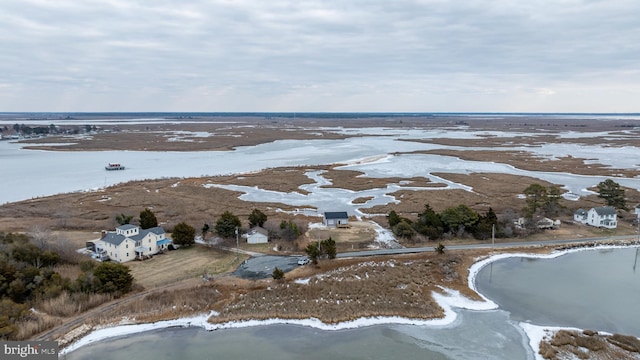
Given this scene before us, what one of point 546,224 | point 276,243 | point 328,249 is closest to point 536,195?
point 546,224

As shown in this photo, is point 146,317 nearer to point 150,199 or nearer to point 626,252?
point 150,199

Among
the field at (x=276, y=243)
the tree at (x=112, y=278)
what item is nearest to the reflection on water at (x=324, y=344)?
the field at (x=276, y=243)

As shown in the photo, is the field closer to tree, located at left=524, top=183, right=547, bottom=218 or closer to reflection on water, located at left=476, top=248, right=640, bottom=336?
reflection on water, located at left=476, top=248, right=640, bottom=336

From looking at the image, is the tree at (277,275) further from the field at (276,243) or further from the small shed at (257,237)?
the small shed at (257,237)

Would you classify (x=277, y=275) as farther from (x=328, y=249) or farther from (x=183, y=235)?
(x=183, y=235)

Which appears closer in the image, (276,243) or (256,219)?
(276,243)

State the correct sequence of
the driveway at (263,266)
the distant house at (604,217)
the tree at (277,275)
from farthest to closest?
the distant house at (604,217) < the driveway at (263,266) < the tree at (277,275)

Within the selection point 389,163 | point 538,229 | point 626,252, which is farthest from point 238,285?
point 389,163

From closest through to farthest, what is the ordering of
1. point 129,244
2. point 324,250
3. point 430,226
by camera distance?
point 324,250 → point 129,244 → point 430,226
